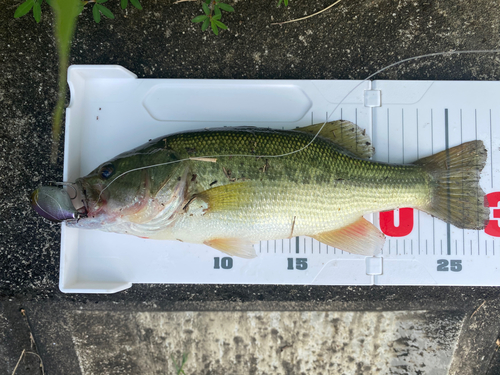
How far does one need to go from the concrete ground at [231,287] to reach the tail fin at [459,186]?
0.52m

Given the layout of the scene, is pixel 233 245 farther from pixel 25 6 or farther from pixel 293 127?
pixel 25 6

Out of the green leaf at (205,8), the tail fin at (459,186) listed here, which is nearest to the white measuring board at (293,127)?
the tail fin at (459,186)

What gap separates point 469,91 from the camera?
6.45 ft

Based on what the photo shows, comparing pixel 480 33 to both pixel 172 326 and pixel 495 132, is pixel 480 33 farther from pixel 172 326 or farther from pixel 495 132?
pixel 172 326

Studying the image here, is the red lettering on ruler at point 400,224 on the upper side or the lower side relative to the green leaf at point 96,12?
lower

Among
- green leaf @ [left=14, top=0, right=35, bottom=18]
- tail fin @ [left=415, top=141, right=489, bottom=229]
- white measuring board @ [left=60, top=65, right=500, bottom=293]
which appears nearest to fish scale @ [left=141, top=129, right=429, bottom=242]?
tail fin @ [left=415, top=141, right=489, bottom=229]

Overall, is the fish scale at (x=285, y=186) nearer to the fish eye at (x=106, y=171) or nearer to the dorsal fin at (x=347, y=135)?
the dorsal fin at (x=347, y=135)

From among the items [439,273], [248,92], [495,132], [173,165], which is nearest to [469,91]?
[495,132]

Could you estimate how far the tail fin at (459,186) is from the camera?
1805 mm

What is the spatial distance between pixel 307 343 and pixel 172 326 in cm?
88

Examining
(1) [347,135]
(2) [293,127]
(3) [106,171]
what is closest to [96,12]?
(3) [106,171]

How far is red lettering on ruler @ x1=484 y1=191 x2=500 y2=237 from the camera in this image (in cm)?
191

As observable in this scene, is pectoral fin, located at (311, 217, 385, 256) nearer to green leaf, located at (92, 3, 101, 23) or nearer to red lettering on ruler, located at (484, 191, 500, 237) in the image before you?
red lettering on ruler, located at (484, 191, 500, 237)

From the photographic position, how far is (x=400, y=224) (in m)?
1.94
